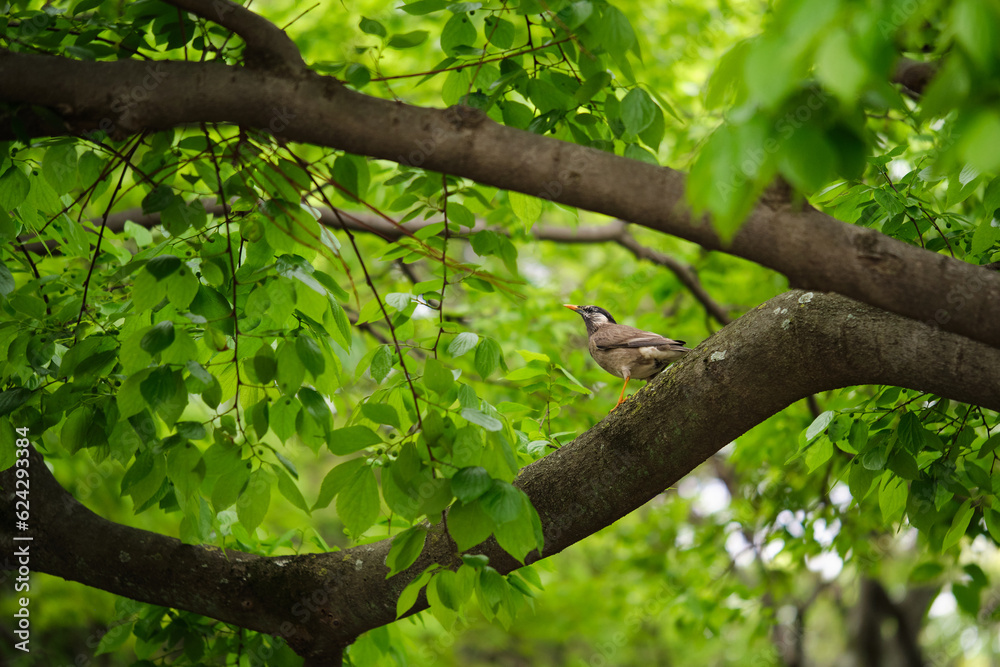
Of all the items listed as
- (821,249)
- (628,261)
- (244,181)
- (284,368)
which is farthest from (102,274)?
(628,261)

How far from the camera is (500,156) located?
1669 mm

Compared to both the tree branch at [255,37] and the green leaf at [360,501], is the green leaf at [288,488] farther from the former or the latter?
the tree branch at [255,37]

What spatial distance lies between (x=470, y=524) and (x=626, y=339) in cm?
263

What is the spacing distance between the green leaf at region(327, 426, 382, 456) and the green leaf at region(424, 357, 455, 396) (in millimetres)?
205

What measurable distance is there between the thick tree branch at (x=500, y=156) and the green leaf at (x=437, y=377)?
53 centimetres

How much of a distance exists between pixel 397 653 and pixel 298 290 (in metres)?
2.11

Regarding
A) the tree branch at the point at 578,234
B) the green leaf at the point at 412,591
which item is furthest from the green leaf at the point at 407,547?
the tree branch at the point at 578,234

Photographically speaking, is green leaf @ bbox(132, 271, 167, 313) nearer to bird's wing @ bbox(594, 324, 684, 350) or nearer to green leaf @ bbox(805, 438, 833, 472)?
green leaf @ bbox(805, 438, 833, 472)

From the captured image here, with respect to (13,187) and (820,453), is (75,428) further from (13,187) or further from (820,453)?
(820,453)

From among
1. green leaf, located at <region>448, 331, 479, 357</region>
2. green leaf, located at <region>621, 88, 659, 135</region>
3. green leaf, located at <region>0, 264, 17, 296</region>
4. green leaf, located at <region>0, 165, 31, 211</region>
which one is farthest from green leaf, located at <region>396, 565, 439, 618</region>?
green leaf, located at <region>0, 165, 31, 211</region>

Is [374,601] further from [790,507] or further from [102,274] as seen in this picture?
[790,507]

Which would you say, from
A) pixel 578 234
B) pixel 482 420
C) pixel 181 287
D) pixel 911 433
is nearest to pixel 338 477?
pixel 482 420

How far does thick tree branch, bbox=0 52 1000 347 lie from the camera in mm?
1557

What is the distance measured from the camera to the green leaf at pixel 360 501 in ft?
6.51
